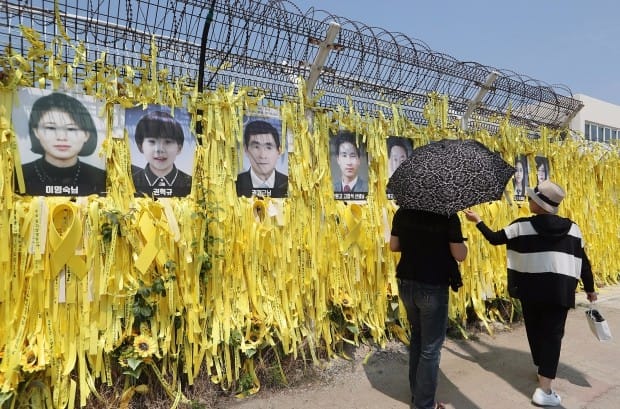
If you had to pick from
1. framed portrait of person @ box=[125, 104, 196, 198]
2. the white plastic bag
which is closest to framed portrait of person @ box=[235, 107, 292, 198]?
framed portrait of person @ box=[125, 104, 196, 198]

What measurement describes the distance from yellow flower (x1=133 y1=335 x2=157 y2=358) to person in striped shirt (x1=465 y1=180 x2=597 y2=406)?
6.99ft

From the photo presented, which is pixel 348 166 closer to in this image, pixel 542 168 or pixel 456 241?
pixel 456 241

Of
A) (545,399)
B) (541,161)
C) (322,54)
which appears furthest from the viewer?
(541,161)

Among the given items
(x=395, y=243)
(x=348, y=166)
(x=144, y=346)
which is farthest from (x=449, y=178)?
(x=144, y=346)

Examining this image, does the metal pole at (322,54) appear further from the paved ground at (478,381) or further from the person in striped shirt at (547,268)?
the paved ground at (478,381)

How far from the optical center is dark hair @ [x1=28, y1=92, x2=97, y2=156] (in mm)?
2543

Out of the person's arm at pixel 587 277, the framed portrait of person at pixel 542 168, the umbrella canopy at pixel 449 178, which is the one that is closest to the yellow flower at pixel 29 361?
the umbrella canopy at pixel 449 178

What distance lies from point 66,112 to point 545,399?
11.5 feet

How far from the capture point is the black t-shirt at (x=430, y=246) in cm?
272

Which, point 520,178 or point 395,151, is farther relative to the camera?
point 520,178

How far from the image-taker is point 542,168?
225 inches

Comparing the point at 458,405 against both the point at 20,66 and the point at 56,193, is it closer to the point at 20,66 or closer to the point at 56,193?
the point at 56,193

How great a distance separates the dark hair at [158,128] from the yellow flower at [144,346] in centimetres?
115

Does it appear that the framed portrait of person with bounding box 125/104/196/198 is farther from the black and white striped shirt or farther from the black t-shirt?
the black and white striped shirt
